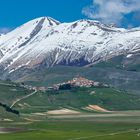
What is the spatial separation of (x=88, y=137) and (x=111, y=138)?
297 inches

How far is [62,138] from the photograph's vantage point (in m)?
192

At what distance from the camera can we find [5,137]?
191875mm

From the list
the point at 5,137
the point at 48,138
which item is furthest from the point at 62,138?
the point at 5,137

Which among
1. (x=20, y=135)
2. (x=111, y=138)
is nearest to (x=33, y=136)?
(x=20, y=135)

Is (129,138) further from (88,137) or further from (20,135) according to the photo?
(20,135)

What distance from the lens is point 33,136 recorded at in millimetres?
197250

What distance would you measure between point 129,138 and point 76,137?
15.5m

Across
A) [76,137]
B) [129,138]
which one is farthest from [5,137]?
[129,138]

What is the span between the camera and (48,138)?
624 feet

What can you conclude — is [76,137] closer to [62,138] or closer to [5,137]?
[62,138]

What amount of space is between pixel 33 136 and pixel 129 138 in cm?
2813

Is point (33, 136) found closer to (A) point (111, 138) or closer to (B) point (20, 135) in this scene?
(B) point (20, 135)

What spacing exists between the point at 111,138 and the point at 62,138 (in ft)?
46.0

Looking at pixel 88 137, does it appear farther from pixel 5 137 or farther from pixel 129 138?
pixel 5 137
